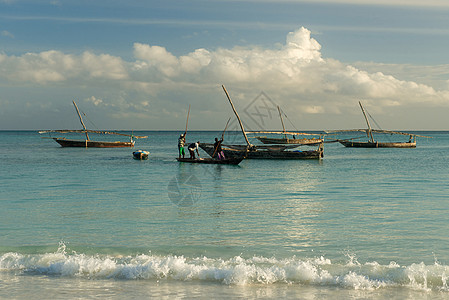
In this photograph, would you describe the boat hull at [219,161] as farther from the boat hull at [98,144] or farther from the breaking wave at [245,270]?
the boat hull at [98,144]

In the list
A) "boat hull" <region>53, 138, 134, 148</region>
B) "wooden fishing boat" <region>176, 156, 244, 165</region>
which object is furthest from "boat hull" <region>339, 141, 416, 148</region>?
"wooden fishing boat" <region>176, 156, 244, 165</region>

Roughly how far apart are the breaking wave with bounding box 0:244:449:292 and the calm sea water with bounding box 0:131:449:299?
0.06ft

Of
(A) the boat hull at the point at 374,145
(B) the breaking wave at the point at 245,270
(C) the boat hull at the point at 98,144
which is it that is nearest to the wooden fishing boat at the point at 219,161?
(B) the breaking wave at the point at 245,270

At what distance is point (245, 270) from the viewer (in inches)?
298

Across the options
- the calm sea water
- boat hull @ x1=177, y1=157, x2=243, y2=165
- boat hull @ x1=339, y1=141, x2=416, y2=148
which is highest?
boat hull @ x1=339, y1=141, x2=416, y2=148

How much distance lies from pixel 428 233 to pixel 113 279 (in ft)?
23.8

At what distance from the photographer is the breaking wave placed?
285 inches

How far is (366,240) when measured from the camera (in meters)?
10.0

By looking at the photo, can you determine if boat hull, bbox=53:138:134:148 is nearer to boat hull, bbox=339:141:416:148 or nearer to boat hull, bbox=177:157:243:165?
boat hull, bbox=339:141:416:148

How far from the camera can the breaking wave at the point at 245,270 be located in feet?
23.8

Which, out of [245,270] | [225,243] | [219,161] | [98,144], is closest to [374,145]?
[98,144]

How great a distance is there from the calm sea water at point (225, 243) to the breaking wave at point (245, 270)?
2 centimetres

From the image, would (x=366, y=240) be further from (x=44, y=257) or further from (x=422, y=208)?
(x=44, y=257)

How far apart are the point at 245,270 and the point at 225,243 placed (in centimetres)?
236
